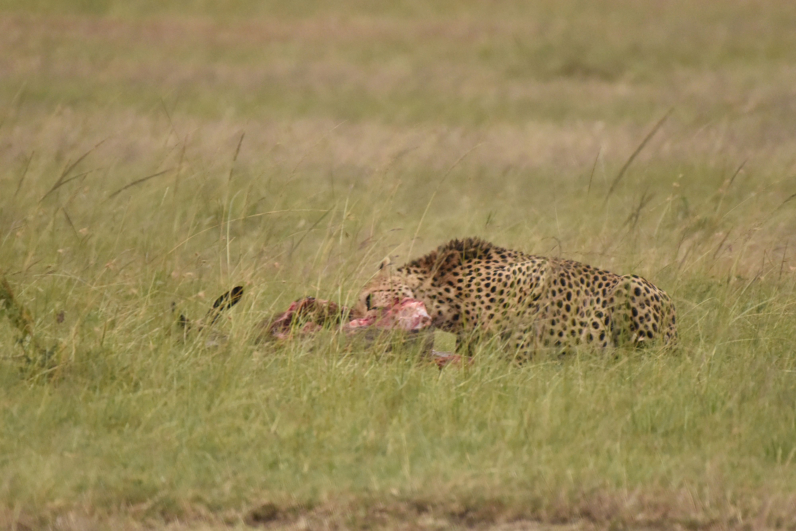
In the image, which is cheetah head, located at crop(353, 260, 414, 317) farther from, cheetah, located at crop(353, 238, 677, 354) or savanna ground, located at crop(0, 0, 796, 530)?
savanna ground, located at crop(0, 0, 796, 530)

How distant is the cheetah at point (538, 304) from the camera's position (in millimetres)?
4711

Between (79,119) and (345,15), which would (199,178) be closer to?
(79,119)

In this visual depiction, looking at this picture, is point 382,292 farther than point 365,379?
Yes

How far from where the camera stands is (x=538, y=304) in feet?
15.5

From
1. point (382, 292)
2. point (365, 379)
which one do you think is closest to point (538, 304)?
point (382, 292)

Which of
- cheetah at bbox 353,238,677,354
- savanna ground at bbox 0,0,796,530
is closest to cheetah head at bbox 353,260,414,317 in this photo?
cheetah at bbox 353,238,677,354

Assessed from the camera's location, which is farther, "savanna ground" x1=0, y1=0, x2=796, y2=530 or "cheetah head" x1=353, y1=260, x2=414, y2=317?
"cheetah head" x1=353, y1=260, x2=414, y2=317

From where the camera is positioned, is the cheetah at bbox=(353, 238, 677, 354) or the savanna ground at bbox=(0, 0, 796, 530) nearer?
the savanna ground at bbox=(0, 0, 796, 530)

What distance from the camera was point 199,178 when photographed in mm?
7801

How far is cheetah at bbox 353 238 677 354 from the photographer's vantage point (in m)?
4.71

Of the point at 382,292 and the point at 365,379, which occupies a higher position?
the point at 382,292

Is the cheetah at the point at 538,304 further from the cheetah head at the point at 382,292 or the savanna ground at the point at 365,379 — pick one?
the savanna ground at the point at 365,379

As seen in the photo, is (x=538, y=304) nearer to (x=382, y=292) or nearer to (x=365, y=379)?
(x=382, y=292)

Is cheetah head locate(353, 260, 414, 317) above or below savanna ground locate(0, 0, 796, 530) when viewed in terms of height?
above
